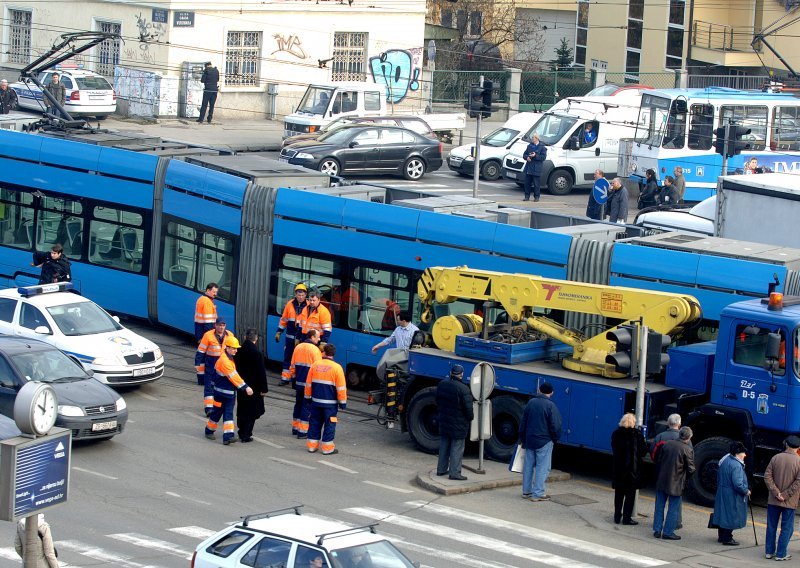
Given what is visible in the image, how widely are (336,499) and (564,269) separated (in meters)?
4.87

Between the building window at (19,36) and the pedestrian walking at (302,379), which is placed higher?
the building window at (19,36)

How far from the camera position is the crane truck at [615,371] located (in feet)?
52.6

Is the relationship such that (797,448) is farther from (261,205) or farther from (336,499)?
(261,205)

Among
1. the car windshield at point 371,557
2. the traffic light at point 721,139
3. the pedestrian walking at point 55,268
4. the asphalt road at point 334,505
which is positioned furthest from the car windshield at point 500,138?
the car windshield at point 371,557

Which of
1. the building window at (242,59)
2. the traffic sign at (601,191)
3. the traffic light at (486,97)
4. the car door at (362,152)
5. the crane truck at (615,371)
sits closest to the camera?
the crane truck at (615,371)

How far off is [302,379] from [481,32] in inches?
1771

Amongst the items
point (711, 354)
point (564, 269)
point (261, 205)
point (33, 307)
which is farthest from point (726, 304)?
point (33, 307)

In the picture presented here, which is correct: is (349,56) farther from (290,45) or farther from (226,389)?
(226,389)

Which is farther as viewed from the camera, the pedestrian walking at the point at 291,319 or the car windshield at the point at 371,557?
the pedestrian walking at the point at 291,319

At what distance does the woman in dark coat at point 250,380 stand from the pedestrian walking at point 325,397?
64 cm

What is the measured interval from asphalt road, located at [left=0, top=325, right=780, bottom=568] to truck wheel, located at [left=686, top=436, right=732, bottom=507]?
20 cm

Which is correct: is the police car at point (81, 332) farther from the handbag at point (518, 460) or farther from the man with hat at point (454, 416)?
the handbag at point (518, 460)

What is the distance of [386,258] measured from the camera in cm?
2072

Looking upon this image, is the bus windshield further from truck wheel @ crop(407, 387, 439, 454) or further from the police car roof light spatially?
truck wheel @ crop(407, 387, 439, 454)
